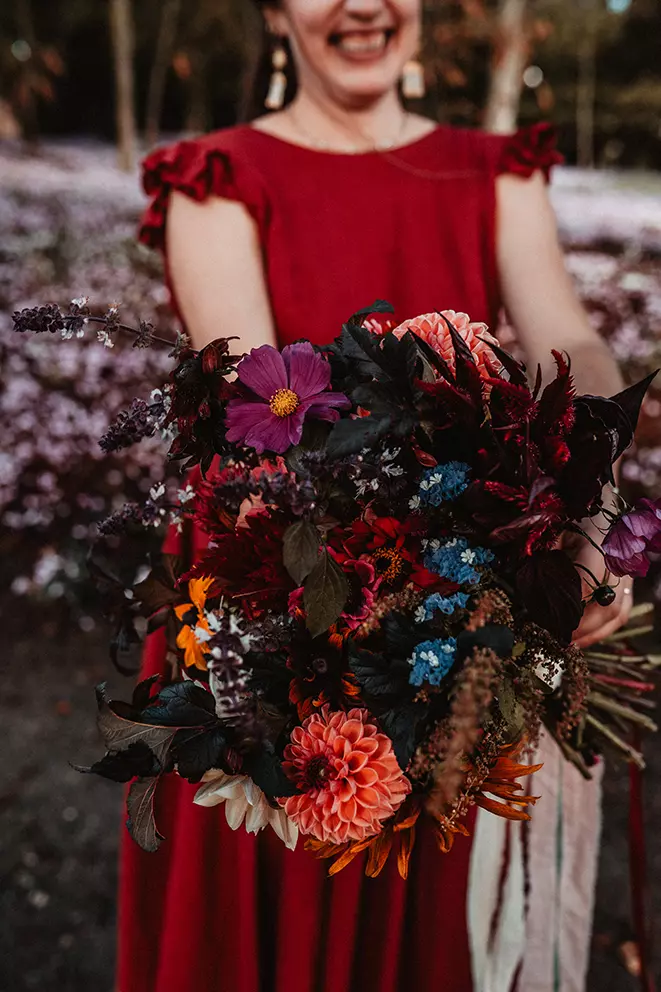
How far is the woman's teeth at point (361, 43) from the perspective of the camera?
1315 mm

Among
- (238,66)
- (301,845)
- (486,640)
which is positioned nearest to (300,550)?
(486,640)

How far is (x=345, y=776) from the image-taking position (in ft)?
2.35

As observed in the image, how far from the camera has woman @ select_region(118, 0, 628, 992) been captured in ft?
3.92

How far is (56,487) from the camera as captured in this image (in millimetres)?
3727

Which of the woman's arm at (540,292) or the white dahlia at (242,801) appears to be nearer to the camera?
the white dahlia at (242,801)

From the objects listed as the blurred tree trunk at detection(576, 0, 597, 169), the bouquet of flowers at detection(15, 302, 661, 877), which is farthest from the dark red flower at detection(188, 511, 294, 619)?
the blurred tree trunk at detection(576, 0, 597, 169)

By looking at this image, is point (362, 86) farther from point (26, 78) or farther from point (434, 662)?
point (26, 78)

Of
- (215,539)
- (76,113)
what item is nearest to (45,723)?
(215,539)

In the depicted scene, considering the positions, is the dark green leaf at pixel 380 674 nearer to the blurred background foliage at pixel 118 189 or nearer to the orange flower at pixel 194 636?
the orange flower at pixel 194 636

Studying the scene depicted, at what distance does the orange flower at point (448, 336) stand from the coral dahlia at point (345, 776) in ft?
1.17

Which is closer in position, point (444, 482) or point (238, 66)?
point (444, 482)

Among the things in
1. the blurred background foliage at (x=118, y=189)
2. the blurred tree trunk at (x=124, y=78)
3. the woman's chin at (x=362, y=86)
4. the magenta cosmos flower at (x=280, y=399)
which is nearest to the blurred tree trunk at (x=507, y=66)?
the blurred background foliage at (x=118, y=189)

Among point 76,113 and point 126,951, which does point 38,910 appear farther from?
point 76,113

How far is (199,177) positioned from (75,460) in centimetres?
277
